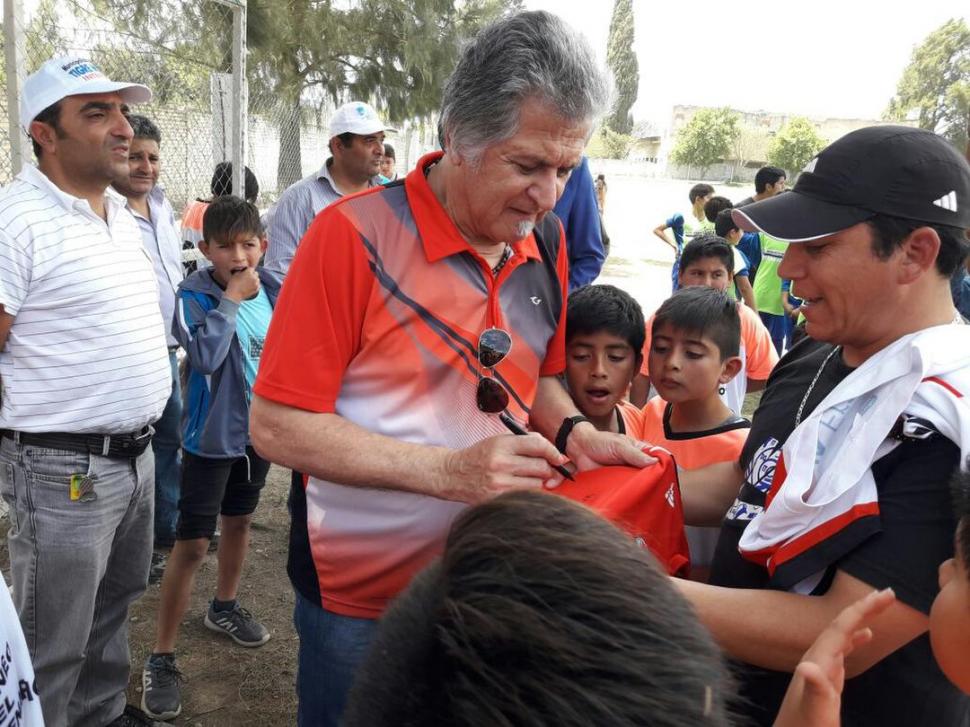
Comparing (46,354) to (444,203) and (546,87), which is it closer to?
(444,203)

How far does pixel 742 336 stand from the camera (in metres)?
3.49

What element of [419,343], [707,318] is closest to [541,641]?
[419,343]

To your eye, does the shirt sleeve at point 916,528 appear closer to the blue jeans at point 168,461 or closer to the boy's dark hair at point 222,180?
the blue jeans at point 168,461

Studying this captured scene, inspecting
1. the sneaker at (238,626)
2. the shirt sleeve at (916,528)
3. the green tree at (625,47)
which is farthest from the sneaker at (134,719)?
the green tree at (625,47)

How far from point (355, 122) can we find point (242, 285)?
5.57 feet

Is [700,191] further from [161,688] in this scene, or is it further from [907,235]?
[907,235]

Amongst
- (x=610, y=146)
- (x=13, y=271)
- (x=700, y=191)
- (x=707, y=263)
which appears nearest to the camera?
(x=13, y=271)

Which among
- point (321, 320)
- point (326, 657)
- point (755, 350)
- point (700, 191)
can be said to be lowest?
point (326, 657)

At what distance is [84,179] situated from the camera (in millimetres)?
2576

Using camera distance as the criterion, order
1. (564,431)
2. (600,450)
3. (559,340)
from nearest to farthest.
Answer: (600,450)
(564,431)
(559,340)

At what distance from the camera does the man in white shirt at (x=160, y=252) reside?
3.92m

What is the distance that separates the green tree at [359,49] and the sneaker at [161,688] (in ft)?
40.0

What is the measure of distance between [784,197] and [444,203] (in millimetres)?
725

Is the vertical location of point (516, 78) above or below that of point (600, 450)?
above
